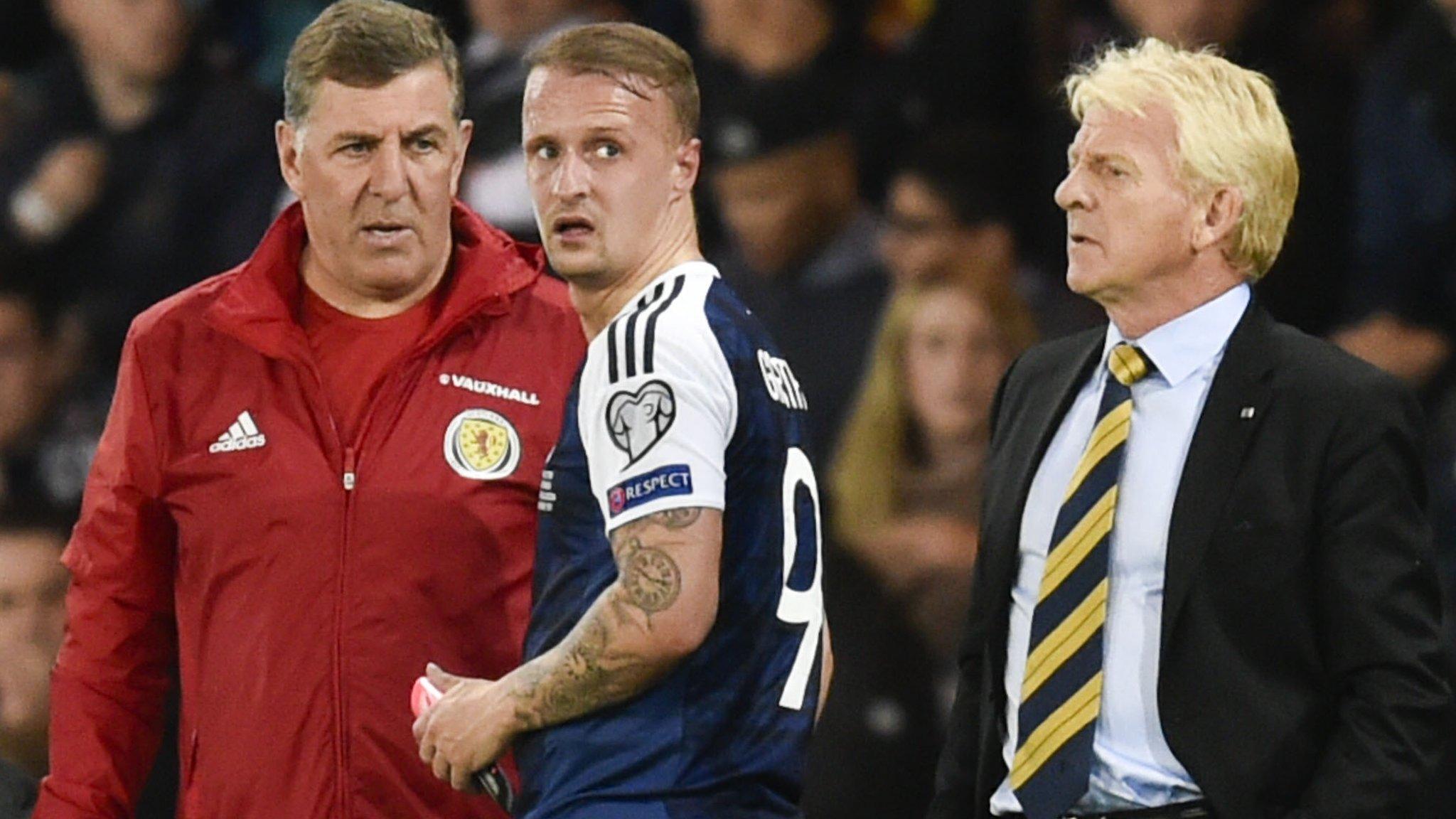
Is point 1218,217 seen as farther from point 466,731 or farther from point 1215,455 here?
point 466,731

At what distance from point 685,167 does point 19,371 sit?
13.5ft

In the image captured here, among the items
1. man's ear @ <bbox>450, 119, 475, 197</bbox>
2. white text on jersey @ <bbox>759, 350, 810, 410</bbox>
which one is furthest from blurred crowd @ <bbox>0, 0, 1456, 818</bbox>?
white text on jersey @ <bbox>759, 350, 810, 410</bbox>

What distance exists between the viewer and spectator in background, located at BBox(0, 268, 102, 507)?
6570mm

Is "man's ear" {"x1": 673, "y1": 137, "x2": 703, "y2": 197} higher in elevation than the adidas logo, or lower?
higher

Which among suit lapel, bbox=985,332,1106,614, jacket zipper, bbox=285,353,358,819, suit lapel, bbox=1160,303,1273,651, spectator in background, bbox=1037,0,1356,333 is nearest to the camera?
suit lapel, bbox=1160,303,1273,651

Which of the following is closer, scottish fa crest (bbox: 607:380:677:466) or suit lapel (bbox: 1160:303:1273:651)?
scottish fa crest (bbox: 607:380:677:466)

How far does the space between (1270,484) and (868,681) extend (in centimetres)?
268

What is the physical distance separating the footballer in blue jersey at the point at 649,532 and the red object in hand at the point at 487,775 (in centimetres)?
2

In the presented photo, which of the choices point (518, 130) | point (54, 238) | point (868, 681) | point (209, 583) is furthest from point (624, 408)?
point (54, 238)

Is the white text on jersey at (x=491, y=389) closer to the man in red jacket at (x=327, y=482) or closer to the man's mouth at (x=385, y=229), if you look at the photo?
the man in red jacket at (x=327, y=482)

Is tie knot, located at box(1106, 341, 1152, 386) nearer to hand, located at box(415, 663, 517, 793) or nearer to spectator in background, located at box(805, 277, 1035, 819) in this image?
hand, located at box(415, 663, 517, 793)

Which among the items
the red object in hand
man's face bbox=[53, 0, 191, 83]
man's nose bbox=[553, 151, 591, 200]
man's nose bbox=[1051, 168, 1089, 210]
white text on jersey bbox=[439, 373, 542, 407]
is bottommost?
the red object in hand

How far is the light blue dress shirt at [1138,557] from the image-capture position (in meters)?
2.94

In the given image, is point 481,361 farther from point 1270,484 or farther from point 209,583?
point 1270,484
